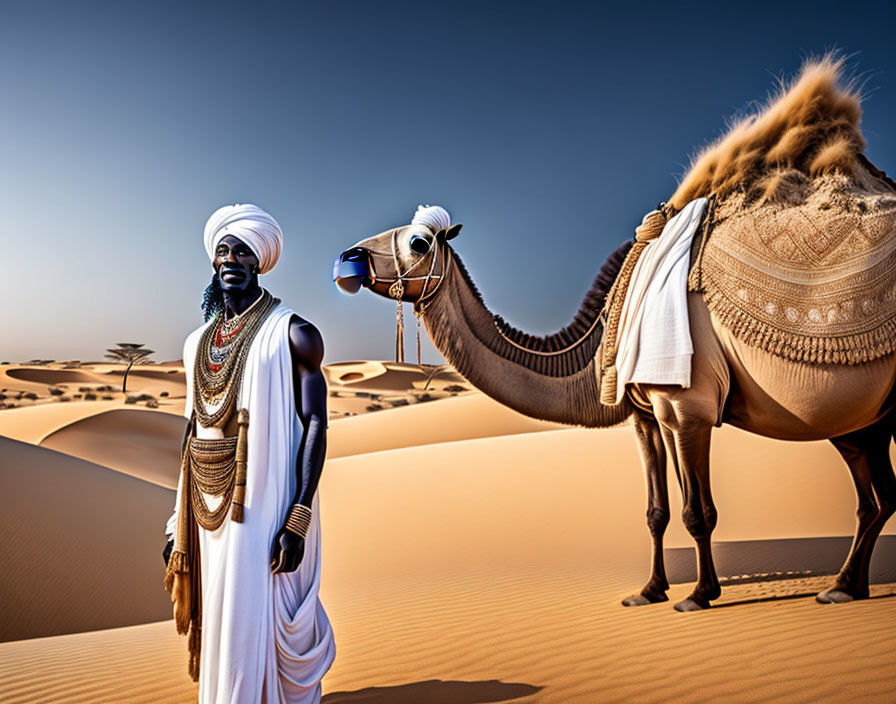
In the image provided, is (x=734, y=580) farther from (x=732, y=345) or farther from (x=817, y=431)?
(x=732, y=345)

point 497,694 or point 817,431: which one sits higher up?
point 817,431

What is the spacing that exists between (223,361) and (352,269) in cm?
243

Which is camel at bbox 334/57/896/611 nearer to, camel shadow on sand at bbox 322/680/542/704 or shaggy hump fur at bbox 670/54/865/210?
shaggy hump fur at bbox 670/54/865/210

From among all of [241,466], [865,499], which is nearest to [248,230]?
[241,466]

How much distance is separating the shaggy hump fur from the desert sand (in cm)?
362

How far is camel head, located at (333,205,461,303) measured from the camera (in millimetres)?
5832

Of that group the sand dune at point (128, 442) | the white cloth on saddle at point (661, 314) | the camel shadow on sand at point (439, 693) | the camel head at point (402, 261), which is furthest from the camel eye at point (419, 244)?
the sand dune at point (128, 442)

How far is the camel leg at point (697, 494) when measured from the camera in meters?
5.68

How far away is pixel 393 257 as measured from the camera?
5895 millimetres

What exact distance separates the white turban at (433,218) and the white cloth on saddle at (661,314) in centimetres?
170

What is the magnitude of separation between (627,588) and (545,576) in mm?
1415

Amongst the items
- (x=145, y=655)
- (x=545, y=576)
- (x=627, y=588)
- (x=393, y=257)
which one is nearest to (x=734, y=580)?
(x=627, y=588)

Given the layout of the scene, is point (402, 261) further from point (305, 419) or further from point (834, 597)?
point (834, 597)

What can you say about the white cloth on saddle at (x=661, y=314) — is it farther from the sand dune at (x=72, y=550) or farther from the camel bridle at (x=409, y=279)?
the sand dune at (x=72, y=550)
